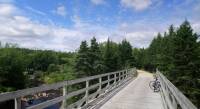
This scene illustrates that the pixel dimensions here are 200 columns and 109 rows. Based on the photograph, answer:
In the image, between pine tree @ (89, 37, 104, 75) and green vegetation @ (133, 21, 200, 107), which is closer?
green vegetation @ (133, 21, 200, 107)

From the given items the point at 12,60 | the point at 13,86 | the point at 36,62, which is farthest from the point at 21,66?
the point at 36,62

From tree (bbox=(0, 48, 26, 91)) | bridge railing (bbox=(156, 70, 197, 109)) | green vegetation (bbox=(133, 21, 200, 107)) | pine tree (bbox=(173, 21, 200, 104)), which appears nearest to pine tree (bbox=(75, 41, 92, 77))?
tree (bbox=(0, 48, 26, 91))

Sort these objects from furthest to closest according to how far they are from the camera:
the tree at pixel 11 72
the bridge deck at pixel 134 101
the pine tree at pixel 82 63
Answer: the pine tree at pixel 82 63
the tree at pixel 11 72
the bridge deck at pixel 134 101

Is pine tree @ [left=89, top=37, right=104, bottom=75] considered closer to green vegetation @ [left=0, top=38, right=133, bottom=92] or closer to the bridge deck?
green vegetation @ [left=0, top=38, right=133, bottom=92]

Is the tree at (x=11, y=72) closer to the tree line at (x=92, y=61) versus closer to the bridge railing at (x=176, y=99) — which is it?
the tree line at (x=92, y=61)

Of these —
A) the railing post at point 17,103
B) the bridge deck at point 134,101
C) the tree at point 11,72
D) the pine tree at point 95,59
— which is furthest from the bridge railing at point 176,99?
the pine tree at point 95,59

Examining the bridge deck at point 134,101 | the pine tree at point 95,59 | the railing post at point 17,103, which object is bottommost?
the bridge deck at point 134,101

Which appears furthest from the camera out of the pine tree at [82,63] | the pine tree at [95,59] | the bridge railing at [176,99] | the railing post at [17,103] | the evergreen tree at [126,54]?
the evergreen tree at [126,54]

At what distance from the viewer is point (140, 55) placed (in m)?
98.1

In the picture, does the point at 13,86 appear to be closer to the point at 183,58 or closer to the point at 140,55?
the point at 183,58

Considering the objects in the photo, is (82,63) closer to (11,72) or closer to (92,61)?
(92,61)

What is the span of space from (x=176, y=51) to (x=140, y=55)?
6513 cm

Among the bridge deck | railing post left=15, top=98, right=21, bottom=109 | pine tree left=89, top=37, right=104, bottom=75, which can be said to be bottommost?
the bridge deck

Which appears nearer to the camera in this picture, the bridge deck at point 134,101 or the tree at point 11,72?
the bridge deck at point 134,101
